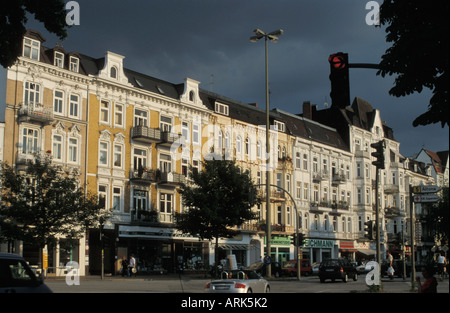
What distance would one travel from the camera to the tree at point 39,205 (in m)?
35.0

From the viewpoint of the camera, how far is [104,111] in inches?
1809

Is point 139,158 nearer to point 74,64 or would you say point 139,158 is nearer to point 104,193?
point 104,193

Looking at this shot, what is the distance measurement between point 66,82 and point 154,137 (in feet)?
28.0

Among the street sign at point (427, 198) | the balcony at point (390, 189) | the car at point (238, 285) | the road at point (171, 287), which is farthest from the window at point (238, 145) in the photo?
the street sign at point (427, 198)

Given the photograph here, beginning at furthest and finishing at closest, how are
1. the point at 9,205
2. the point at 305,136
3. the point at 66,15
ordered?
1. the point at 305,136
2. the point at 9,205
3. the point at 66,15

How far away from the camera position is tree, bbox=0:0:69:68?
15.3 m

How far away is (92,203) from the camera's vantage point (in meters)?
38.2

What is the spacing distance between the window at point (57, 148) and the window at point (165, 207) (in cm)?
1027

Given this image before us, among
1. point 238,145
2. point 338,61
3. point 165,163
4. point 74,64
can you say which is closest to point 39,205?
point 74,64

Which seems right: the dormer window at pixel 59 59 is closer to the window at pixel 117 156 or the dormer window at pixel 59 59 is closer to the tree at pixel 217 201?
the window at pixel 117 156

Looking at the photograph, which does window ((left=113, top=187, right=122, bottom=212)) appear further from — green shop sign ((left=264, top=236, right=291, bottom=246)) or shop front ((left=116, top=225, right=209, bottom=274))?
green shop sign ((left=264, top=236, right=291, bottom=246))

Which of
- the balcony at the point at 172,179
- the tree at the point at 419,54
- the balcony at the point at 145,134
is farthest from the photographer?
the balcony at the point at 172,179
